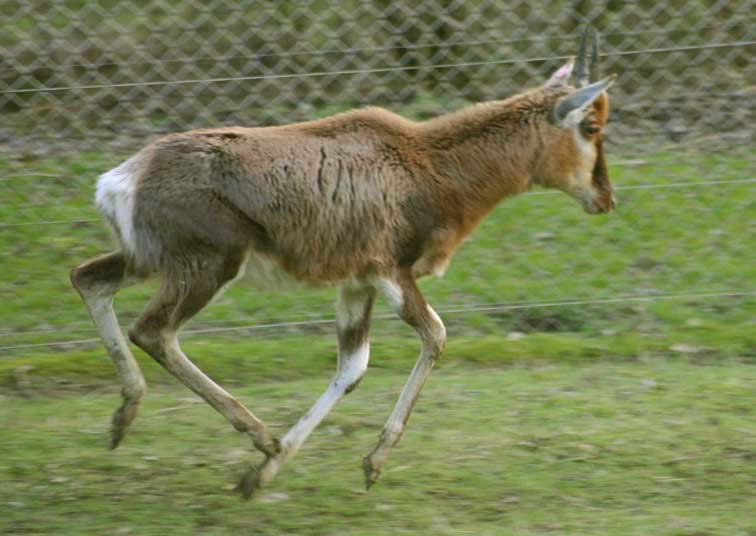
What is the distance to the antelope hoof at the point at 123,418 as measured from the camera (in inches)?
248

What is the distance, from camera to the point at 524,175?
6672mm

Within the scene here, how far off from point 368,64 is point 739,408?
3.64 m

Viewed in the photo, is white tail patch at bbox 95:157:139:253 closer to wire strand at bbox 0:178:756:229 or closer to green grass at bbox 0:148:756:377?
green grass at bbox 0:148:756:377

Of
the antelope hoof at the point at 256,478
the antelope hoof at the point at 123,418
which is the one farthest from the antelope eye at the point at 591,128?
the antelope hoof at the point at 123,418

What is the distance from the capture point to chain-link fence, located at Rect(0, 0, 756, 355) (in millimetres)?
8461

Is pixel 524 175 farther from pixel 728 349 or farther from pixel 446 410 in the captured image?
pixel 728 349

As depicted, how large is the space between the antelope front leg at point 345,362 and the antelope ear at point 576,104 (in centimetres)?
119

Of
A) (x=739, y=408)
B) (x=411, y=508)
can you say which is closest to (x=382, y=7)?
(x=739, y=408)

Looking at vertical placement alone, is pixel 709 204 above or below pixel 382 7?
below

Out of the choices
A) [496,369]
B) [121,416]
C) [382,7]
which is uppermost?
[382,7]

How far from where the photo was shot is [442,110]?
363 inches

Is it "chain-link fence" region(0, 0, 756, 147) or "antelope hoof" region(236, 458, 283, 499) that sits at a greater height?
"chain-link fence" region(0, 0, 756, 147)

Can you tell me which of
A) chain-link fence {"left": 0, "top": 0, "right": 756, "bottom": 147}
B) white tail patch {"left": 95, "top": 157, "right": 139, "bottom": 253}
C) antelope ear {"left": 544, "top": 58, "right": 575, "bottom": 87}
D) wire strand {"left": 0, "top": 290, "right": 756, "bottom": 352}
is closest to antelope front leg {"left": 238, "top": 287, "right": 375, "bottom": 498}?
white tail patch {"left": 95, "top": 157, "right": 139, "bottom": 253}

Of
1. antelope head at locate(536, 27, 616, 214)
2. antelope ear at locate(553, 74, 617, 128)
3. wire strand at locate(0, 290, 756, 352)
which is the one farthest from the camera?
wire strand at locate(0, 290, 756, 352)
